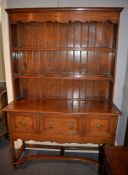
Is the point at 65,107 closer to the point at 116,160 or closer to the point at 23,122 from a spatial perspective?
the point at 23,122

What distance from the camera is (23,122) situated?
74.4 inches

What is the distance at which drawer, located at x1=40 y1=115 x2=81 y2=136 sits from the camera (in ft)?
6.01

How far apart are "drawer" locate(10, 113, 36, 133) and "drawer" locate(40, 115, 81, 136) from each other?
14 centimetres

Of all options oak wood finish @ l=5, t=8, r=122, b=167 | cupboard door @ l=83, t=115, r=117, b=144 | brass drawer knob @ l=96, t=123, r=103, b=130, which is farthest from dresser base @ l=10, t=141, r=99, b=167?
brass drawer knob @ l=96, t=123, r=103, b=130

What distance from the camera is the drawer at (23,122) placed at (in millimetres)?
1870

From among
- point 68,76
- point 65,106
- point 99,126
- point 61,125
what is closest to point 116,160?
point 99,126

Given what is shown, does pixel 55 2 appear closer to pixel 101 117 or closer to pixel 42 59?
pixel 42 59

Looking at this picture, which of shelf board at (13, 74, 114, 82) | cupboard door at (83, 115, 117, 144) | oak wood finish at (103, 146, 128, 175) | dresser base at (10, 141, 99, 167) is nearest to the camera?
oak wood finish at (103, 146, 128, 175)

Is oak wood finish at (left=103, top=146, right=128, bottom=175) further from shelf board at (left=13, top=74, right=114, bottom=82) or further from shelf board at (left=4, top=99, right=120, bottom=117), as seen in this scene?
shelf board at (left=13, top=74, right=114, bottom=82)

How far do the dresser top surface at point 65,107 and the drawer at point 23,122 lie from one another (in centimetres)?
9

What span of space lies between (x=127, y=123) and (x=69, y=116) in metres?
0.82

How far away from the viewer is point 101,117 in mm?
1801

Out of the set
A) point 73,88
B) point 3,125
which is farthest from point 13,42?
point 3,125

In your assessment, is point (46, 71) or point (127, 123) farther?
point (46, 71)
